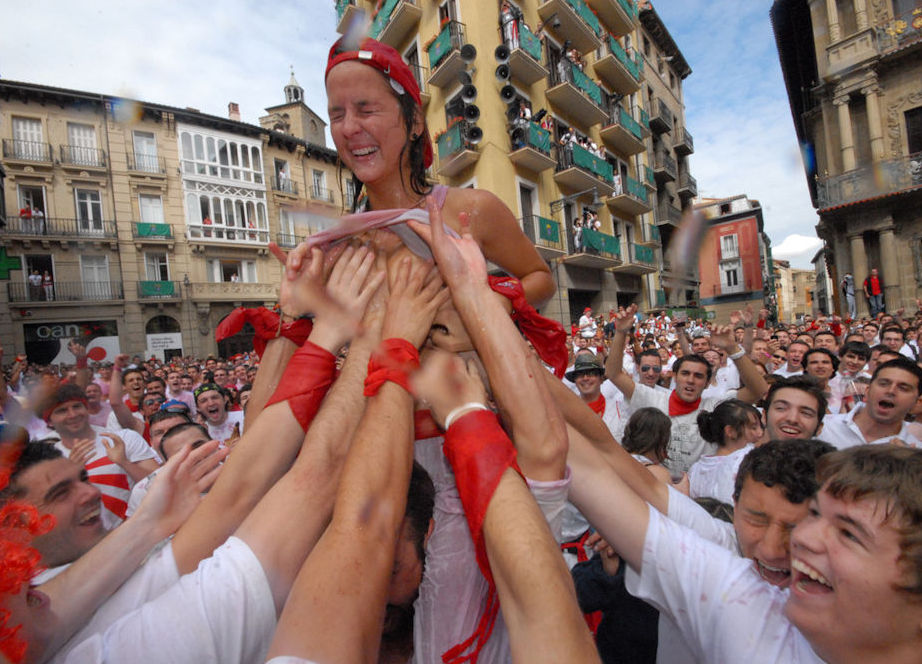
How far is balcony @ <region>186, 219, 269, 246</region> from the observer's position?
25953mm

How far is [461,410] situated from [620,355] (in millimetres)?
4697

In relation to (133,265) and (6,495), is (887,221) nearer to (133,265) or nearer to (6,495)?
(6,495)

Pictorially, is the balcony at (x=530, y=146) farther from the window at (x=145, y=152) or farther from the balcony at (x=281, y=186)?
the window at (x=145, y=152)

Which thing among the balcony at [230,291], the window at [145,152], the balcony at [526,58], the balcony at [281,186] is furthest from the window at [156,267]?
the balcony at [526,58]

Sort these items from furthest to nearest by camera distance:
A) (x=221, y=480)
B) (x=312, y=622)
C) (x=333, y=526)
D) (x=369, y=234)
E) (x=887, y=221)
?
(x=887, y=221)
(x=369, y=234)
(x=221, y=480)
(x=333, y=526)
(x=312, y=622)

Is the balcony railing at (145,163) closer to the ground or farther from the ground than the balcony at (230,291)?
farther from the ground

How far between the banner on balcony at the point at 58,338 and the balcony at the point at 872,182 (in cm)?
3133

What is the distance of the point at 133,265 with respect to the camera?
24812mm

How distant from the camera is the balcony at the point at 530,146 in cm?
1523

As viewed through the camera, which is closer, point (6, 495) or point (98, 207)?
point (6, 495)

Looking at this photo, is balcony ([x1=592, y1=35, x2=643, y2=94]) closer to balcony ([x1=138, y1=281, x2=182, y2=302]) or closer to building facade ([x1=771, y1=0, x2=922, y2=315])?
building facade ([x1=771, y1=0, x2=922, y2=315])

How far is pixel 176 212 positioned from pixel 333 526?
29.8 meters

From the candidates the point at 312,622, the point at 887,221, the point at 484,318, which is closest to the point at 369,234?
the point at 484,318

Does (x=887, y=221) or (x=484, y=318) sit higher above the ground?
(x=887, y=221)
